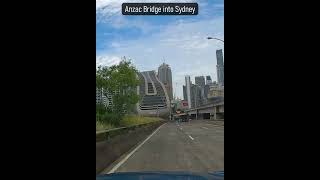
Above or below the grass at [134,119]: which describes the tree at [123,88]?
→ above

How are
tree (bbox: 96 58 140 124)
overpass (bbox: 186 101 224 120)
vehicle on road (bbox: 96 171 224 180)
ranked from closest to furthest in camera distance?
overpass (bbox: 186 101 224 120) < vehicle on road (bbox: 96 171 224 180) < tree (bbox: 96 58 140 124)

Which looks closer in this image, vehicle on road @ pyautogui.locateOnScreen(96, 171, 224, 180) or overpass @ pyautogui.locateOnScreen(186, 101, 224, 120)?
overpass @ pyautogui.locateOnScreen(186, 101, 224, 120)

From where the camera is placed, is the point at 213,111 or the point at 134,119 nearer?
the point at 213,111

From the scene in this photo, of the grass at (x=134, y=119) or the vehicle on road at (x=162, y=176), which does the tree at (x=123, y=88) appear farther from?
the vehicle on road at (x=162, y=176)

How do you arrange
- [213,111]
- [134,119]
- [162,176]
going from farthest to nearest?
[134,119]
[213,111]
[162,176]

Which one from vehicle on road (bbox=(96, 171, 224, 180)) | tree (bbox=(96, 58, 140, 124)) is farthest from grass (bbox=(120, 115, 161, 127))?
vehicle on road (bbox=(96, 171, 224, 180))

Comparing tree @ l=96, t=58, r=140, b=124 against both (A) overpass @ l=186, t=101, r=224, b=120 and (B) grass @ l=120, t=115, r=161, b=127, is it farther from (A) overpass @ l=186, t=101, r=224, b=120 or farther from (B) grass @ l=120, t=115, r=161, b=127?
(A) overpass @ l=186, t=101, r=224, b=120

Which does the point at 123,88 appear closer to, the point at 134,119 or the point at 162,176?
the point at 134,119

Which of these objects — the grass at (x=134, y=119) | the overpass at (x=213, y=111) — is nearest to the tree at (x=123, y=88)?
the grass at (x=134, y=119)

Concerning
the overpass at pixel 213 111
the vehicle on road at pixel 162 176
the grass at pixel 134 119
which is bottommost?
the vehicle on road at pixel 162 176

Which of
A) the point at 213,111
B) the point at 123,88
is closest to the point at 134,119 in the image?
the point at 123,88

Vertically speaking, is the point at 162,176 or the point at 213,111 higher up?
the point at 213,111
